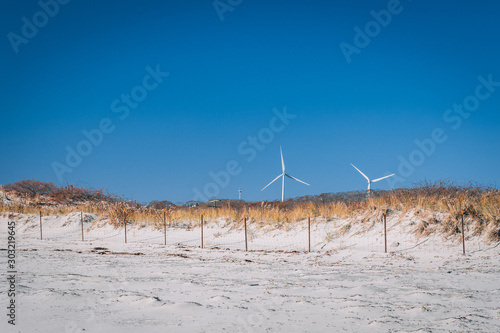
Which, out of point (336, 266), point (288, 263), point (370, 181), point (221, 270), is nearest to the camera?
point (221, 270)

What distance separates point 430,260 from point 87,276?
965cm

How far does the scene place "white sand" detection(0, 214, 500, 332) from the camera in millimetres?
5570

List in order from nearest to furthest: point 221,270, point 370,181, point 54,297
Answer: point 54,297 < point 221,270 < point 370,181

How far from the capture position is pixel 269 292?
25.4ft

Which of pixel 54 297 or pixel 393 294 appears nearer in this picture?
pixel 54 297

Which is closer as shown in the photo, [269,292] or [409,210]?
[269,292]

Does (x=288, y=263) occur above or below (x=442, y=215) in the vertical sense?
below

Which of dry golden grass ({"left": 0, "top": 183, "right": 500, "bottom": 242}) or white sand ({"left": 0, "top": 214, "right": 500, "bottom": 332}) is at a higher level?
dry golden grass ({"left": 0, "top": 183, "right": 500, "bottom": 242})

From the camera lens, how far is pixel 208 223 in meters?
23.8

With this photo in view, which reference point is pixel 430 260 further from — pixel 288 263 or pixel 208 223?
pixel 208 223

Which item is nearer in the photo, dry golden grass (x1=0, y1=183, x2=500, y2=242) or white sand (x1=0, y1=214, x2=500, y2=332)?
white sand (x1=0, y1=214, x2=500, y2=332)

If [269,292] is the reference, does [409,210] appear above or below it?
above

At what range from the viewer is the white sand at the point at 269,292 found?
557cm

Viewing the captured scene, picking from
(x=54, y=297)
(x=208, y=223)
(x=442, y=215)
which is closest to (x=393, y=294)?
(x=54, y=297)
